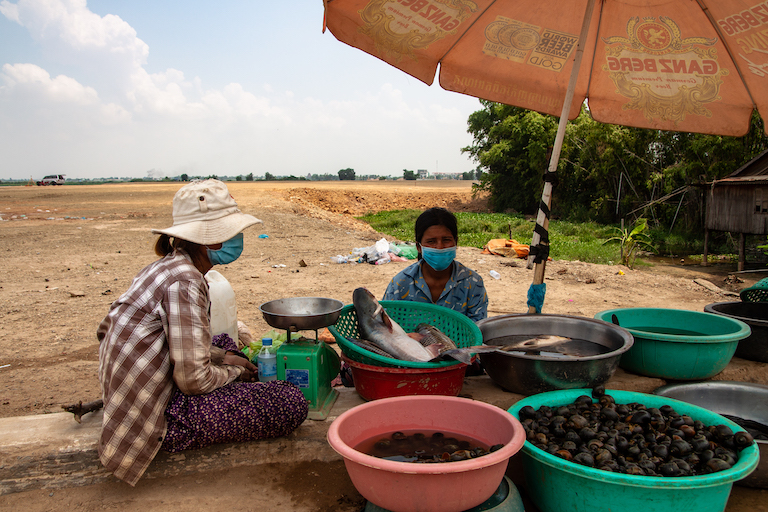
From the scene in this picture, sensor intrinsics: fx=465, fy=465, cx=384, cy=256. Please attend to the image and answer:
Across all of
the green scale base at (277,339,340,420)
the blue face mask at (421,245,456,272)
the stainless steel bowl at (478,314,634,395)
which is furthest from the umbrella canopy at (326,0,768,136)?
the green scale base at (277,339,340,420)

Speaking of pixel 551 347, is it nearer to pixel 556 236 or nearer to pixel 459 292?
pixel 459 292

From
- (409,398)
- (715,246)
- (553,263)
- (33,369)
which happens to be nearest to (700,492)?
(409,398)

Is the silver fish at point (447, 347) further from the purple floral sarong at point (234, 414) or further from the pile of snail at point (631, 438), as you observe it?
the purple floral sarong at point (234, 414)

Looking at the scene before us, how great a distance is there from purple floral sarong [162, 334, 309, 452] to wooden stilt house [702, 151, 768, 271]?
12.2 metres

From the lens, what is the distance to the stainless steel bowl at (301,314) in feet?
7.94

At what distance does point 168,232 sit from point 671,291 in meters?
9.38

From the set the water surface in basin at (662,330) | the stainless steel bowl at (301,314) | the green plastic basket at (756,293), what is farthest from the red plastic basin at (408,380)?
the green plastic basket at (756,293)

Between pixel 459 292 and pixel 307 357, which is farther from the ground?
pixel 459 292

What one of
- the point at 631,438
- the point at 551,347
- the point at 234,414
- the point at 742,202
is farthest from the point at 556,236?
the point at 234,414

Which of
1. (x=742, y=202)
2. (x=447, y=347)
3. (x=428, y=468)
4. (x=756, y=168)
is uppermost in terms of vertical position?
(x=756, y=168)

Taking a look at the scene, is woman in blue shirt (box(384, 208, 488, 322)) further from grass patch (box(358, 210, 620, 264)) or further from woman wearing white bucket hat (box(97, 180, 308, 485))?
grass patch (box(358, 210, 620, 264))

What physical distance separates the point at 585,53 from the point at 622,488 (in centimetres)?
291

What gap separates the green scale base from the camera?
8.56 feet

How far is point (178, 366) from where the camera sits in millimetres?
2160
